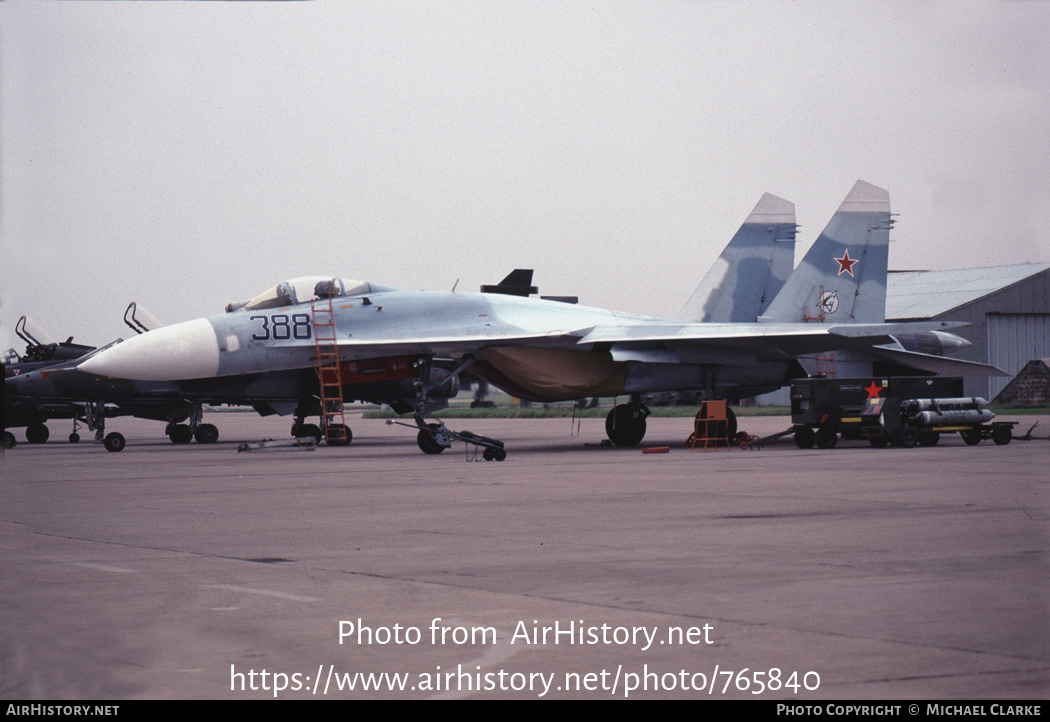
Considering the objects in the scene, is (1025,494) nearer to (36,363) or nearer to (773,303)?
(773,303)

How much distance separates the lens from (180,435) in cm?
2434

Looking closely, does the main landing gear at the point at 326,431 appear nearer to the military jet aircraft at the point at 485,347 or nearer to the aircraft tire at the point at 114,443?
the military jet aircraft at the point at 485,347

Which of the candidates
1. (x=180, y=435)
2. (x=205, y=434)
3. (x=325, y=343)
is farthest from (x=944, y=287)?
(x=325, y=343)

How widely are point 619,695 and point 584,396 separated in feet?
53.3

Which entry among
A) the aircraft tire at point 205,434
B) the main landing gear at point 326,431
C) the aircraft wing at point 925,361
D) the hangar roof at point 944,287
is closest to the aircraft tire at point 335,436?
the main landing gear at point 326,431

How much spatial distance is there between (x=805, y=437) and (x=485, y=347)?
572 cm

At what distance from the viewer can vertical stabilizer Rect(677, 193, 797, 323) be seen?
23328 millimetres

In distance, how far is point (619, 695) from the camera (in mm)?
3723

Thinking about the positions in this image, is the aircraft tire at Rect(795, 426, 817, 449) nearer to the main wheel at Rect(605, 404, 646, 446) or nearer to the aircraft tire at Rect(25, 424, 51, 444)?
the main wheel at Rect(605, 404, 646, 446)

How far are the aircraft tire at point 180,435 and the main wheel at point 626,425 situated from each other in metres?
9.56

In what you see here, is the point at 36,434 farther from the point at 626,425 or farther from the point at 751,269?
the point at 751,269

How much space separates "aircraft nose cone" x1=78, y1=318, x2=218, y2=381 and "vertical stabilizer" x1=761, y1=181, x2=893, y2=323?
10.7 meters

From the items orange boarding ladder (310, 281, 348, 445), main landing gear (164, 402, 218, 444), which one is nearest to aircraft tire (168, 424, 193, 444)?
main landing gear (164, 402, 218, 444)
